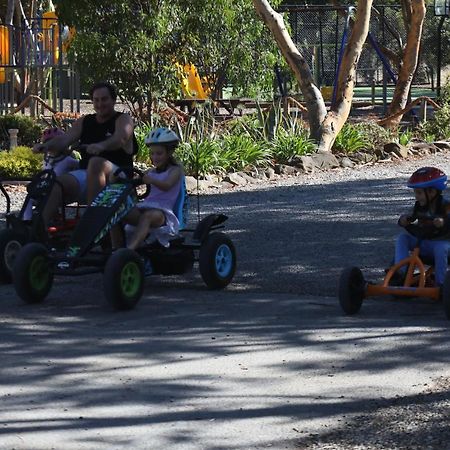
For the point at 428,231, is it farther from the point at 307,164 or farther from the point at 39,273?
the point at 307,164

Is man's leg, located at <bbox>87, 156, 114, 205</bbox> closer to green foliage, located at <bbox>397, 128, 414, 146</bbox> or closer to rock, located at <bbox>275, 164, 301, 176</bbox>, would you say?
rock, located at <bbox>275, 164, 301, 176</bbox>

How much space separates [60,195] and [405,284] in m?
2.56

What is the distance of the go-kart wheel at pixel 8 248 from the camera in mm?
8922

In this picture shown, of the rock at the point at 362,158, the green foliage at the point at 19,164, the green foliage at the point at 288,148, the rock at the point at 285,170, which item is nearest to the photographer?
the green foliage at the point at 19,164

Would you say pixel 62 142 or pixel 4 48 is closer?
pixel 62 142

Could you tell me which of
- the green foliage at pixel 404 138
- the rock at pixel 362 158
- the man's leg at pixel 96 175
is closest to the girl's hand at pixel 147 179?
the man's leg at pixel 96 175

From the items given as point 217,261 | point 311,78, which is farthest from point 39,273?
point 311,78

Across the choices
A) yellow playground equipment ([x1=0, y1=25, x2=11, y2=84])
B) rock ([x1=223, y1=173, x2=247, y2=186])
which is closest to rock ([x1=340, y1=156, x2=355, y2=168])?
rock ([x1=223, y1=173, x2=247, y2=186])

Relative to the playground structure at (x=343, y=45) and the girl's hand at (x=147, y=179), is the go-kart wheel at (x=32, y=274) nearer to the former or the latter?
the girl's hand at (x=147, y=179)

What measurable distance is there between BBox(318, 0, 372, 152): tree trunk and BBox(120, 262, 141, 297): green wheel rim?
1100 cm

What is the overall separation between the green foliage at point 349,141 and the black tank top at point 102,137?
10.2 meters

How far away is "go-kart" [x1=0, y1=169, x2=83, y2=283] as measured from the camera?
876 centimetres

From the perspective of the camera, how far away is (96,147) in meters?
8.82

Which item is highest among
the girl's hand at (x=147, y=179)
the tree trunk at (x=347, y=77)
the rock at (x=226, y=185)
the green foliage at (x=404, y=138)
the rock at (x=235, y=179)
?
the tree trunk at (x=347, y=77)
